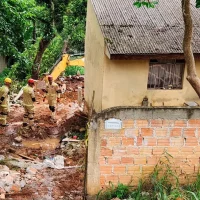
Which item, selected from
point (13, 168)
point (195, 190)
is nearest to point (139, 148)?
point (195, 190)

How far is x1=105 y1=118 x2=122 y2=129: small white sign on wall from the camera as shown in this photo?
623 cm

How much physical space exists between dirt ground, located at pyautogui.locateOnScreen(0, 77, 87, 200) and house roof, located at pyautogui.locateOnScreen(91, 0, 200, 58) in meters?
2.91

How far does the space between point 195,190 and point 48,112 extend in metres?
7.95

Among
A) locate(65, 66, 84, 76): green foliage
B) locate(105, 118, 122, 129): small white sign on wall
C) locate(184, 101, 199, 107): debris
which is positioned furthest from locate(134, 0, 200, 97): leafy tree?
locate(65, 66, 84, 76): green foliage

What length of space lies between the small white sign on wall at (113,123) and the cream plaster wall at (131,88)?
4264 mm

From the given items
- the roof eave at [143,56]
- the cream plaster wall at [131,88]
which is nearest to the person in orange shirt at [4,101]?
the cream plaster wall at [131,88]

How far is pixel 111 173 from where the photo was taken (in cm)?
651

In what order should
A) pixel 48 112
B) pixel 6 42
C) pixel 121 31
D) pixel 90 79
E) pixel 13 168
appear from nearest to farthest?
1. pixel 13 168
2. pixel 6 42
3. pixel 121 31
4. pixel 90 79
5. pixel 48 112

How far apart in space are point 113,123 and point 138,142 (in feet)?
1.85

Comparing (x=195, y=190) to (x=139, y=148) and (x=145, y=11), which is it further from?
(x=145, y=11)

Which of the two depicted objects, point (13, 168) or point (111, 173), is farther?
point (13, 168)

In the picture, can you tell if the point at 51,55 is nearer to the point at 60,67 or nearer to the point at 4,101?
the point at 60,67

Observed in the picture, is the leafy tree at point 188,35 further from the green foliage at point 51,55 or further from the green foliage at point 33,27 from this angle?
the green foliage at point 51,55

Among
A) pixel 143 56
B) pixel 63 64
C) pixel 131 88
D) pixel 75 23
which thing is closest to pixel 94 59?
pixel 131 88
